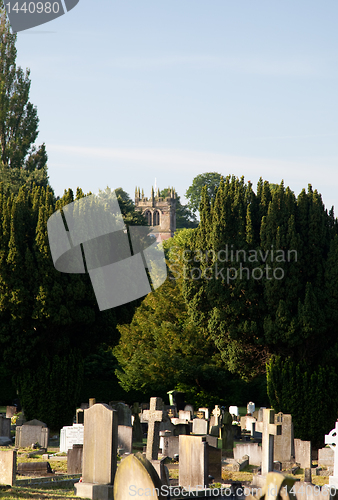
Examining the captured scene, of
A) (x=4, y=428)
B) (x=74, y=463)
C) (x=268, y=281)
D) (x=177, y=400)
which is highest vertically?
(x=268, y=281)

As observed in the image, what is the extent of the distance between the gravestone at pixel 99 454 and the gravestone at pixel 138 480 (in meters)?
1.21

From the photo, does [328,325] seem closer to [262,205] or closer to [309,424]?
[309,424]

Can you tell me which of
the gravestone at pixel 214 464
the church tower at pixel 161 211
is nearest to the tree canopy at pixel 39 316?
the gravestone at pixel 214 464

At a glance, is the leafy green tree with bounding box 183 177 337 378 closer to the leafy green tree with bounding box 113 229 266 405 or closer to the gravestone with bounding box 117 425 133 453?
the gravestone with bounding box 117 425 133 453

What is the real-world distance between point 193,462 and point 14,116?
30.3 metres

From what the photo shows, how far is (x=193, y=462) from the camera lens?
911cm

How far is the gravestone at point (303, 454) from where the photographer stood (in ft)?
39.4

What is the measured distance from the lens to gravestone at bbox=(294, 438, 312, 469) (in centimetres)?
1201

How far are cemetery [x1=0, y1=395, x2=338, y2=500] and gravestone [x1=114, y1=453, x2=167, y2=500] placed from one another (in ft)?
0.04

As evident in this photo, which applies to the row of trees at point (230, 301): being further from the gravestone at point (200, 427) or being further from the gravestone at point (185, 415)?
the gravestone at point (185, 415)

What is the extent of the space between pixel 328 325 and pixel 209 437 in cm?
453

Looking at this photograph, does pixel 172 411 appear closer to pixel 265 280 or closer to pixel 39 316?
pixel 39 316

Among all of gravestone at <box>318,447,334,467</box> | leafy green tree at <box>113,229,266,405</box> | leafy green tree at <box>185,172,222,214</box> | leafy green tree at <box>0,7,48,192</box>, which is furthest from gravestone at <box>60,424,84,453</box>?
leafy green tree at <box>185,172,222,214</box>

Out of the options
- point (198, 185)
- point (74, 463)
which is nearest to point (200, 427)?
point (74, 463)
